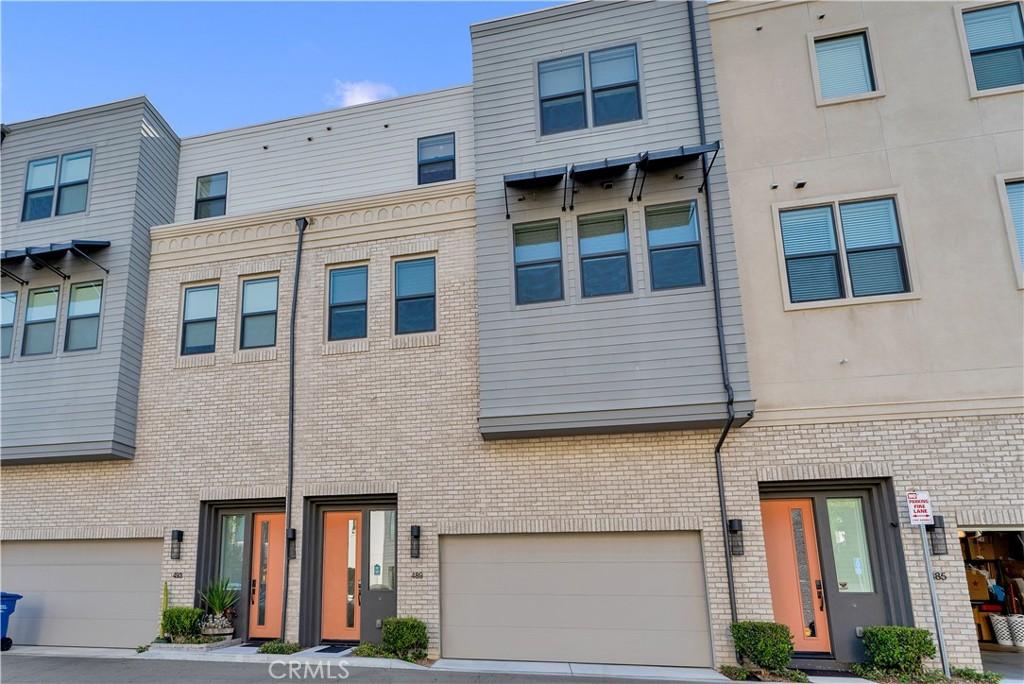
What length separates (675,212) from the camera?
32.4 ft

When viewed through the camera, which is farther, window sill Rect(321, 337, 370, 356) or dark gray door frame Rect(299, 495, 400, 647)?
window sill Rect(321, 337, 370, 356)

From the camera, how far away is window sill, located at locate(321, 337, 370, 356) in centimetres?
1073

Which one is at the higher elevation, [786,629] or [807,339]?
[807,339]

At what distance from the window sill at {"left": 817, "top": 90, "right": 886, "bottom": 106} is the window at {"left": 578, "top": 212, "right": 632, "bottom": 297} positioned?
11.8ft

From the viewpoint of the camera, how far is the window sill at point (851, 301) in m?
8.98

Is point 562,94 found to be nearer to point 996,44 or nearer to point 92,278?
point 996,44

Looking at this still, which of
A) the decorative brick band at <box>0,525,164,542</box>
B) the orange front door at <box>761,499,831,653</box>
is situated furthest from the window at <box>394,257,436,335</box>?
the orange front door at <box>761,499,831,653</box>

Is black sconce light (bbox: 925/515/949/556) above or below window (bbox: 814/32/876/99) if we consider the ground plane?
below

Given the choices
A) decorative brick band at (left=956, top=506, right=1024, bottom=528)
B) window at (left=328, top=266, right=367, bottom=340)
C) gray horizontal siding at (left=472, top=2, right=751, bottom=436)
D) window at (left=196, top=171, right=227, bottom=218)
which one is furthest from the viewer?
window at (left=196, top=171, right=227, bottom=218)

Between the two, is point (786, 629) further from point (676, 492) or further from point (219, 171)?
point (219, 171)

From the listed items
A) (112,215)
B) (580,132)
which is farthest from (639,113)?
(112,215)

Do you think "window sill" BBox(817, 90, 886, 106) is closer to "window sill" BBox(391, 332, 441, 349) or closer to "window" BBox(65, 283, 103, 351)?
"window sill" BBox(391, 332, 441, 349)

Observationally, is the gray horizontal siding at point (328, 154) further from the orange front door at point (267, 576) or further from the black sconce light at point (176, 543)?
the black sconce light at point (176, 543)

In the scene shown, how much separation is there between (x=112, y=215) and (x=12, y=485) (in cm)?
537
